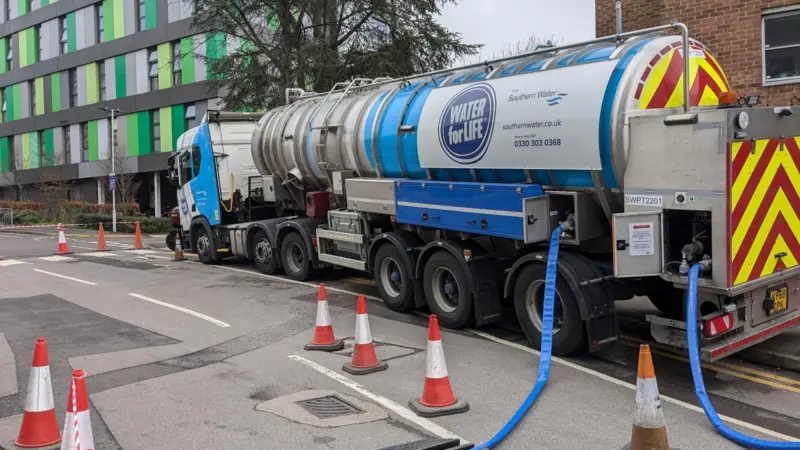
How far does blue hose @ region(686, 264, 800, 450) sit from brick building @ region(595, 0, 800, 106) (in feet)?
19.3

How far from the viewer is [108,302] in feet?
37.7

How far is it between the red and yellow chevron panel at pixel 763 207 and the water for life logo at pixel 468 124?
2918 millimetres

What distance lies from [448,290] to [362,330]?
7.74 ft

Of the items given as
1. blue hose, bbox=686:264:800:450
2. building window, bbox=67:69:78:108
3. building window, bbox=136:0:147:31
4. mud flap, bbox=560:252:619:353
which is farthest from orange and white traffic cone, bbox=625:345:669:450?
building window, bbox=67:69:78:108

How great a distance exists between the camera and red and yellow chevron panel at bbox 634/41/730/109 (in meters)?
6.85

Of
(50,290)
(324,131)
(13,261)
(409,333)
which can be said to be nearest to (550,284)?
(409,333)

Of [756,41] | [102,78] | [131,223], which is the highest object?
[102,78]

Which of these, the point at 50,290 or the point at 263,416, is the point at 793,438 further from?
the point at 50,290

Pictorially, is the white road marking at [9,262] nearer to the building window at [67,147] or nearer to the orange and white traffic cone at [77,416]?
the orange and white traffic cone at [77,416]

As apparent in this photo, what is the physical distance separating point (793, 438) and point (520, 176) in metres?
3.89

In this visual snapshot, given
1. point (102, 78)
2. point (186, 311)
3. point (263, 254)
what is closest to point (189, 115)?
point (102, 78)

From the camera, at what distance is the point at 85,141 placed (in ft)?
141

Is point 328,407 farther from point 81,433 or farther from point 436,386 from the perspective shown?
point 81,433

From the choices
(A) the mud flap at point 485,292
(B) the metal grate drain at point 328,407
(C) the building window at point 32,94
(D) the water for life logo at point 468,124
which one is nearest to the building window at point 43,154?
(C) the building window at point 32,94
